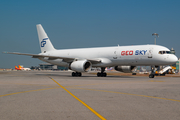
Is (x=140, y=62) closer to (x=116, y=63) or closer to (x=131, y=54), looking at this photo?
(x=131, y=54)

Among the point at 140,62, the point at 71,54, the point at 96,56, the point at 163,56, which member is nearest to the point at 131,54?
the point at 140,62

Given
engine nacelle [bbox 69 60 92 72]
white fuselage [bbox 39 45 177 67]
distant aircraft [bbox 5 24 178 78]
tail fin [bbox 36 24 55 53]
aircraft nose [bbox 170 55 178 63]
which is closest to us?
aircraft nose [bbox 170 55 178 63]

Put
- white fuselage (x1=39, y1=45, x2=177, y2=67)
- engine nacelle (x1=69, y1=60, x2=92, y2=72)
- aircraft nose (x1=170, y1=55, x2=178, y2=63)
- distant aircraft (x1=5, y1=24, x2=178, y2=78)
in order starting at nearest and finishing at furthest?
aircraft nose (x1=170, y1=55, x2=178, y2=63) → white fuselage (x1=39, y1=45, x2=177, y2=67) → distant aircraft (x1=5, y1=24, x2=178, y2=78) → engine nacelle (x1=69, y1=60, x2=92, y2=72)

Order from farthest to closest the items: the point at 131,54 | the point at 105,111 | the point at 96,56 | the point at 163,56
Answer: the point at 96,56 → the point at 131,54 → the point at 163,56 → the point at 105,111

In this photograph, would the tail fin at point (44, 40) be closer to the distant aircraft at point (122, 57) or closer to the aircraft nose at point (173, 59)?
the distant aircraft at point (122, 57)

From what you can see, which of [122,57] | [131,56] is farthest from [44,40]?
[131,56]

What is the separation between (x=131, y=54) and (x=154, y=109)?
22.3 metres

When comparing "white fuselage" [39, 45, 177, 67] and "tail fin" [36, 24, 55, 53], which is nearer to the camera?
"white fuselage" [39, 45, 177, 67]

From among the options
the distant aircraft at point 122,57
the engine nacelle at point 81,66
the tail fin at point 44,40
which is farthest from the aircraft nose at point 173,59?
the tail fin at point 44,40

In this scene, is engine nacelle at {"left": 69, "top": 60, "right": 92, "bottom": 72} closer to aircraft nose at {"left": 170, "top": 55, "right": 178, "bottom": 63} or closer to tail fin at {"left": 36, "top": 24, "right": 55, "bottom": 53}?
aircraft nose at {"left": 170, "top": 55, "right": 178, "bottom": 63}

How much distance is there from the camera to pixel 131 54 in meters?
28.6

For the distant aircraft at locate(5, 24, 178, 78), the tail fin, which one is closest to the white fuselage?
the distant aircraft at locate(5, 24, 178, 78)

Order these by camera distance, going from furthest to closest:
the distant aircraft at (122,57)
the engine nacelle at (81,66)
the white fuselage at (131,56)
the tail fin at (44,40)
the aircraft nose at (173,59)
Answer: the tail fin at (44,40) < the engine nacelle at (81,66) < the distant aircraft at (122,57) < the white fuselage at (131,56) < the aircraft nose at (173,59)

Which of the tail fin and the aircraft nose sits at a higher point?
the tail fin
